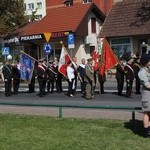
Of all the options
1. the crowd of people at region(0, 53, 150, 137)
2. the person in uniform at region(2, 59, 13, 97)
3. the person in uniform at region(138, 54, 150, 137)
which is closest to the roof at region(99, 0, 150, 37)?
the crowd of people at region(0, 53, 150, 137)

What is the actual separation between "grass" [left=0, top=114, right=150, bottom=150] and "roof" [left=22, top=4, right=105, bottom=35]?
3134 cm

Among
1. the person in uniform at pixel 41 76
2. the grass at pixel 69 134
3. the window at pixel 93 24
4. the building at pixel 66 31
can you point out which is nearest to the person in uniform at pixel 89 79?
the person in uniform at pixel 41 76

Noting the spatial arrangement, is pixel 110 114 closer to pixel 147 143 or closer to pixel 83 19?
pixel 147 143

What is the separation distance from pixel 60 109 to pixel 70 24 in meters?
32.2

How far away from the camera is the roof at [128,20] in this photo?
3638 cm

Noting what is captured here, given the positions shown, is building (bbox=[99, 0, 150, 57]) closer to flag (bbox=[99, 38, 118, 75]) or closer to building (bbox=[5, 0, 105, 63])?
building (bbox=[5, 0, 105, 63])

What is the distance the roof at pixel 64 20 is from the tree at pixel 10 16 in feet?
6.51

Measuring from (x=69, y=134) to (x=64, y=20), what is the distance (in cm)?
3626

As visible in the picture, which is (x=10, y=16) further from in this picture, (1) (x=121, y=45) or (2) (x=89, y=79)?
(2) (x=89, y=79)

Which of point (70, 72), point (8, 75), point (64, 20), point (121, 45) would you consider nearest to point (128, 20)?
point (121, 45)

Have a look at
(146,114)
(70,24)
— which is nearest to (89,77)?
(146,114)

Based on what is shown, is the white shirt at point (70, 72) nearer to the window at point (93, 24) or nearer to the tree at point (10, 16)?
the tree at point (10, 16)

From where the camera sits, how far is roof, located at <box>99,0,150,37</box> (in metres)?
36.4

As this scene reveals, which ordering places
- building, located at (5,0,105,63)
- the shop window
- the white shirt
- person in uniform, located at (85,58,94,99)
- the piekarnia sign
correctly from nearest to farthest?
person in uniform, located at (85,58,94,99) → the white shirt → the shop window → building, located at (5,0,105,63) → the piekarnia sign
